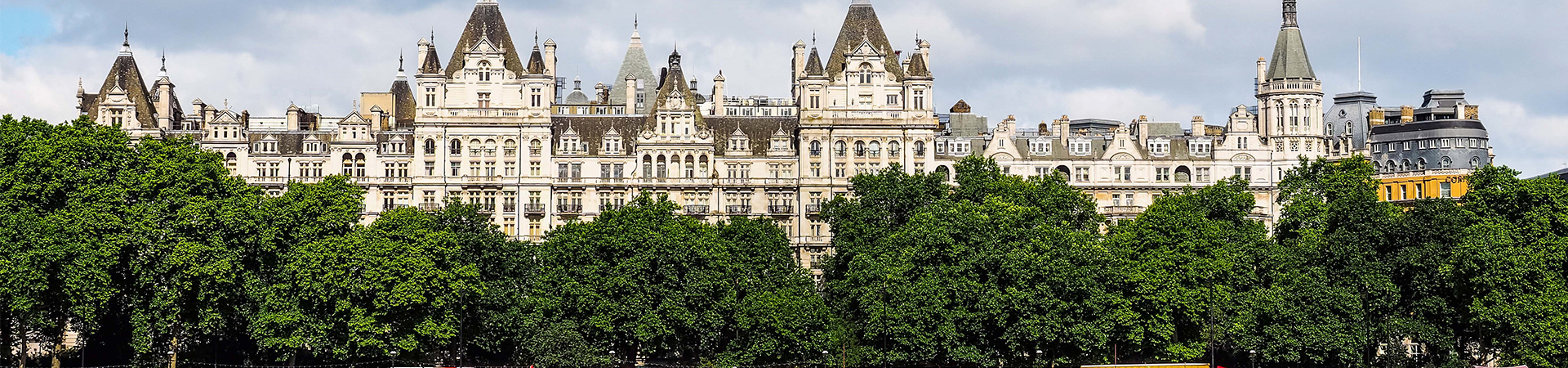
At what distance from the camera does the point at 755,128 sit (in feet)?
456

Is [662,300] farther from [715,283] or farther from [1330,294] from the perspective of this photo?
[1330,294]

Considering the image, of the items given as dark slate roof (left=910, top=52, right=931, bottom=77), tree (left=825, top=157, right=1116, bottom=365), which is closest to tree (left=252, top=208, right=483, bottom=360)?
tree (left=825, top=157, right=1116, bottom=365)

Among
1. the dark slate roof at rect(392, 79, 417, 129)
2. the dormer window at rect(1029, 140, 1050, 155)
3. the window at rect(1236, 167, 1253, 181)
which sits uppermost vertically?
the dark slate roof at rect(392, 79, 417, 129)

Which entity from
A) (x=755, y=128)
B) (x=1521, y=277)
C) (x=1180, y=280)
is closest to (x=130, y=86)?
(x=755, y=128)

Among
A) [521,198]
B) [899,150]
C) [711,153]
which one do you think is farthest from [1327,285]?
[521,198]

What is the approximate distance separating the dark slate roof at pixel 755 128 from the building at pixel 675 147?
137 mm

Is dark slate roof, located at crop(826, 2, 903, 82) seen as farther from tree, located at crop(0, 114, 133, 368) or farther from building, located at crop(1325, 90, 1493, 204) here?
tree, located at crop(0, 114, 133, 368)

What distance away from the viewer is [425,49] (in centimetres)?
13738

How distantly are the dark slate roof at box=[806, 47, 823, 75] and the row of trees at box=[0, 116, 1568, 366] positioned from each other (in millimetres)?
29080

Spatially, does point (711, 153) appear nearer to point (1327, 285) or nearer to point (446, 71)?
point (446, 71)

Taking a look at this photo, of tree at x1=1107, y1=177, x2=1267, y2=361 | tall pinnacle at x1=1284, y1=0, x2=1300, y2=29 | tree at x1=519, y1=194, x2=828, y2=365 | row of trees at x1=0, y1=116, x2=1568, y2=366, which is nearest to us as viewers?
row of trees at x1=0, y1=116, x2=1568, y2=366

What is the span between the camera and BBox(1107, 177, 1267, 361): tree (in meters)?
104

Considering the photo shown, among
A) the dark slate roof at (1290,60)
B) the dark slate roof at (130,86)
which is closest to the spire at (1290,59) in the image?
the dark slate roof at (1290,60)

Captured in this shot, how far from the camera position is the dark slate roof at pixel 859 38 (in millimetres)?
135125
